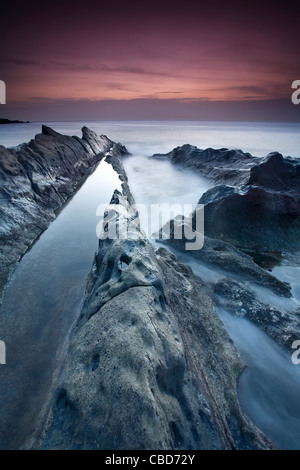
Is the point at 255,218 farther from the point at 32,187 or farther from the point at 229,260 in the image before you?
→ the point at 32,187

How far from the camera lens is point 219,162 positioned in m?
18.4

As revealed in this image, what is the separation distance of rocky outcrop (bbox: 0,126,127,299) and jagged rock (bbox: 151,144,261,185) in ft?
28.0

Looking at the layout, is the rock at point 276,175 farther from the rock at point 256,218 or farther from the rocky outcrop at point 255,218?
the rock at point 256,218

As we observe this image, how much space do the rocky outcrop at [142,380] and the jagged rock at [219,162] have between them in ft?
32.6

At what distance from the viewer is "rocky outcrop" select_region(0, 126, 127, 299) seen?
7.39m

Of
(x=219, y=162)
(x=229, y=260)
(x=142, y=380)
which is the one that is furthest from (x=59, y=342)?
(x=219, y=162)

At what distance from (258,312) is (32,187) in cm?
954

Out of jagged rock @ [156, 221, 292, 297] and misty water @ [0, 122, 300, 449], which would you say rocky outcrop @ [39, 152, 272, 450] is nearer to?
misty water @ [0, 122, 300, 449]

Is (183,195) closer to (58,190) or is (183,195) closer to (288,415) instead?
(58,190)

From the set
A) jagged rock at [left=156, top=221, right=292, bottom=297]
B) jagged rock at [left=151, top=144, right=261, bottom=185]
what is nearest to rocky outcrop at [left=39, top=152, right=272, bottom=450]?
jagged rock at [left=156, top=221, right=292, bottom=297]

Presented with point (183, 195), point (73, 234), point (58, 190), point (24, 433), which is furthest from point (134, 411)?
point (183, 195)

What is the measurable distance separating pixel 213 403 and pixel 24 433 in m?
2.34

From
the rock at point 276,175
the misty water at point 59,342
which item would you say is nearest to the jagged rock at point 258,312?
the misty water at point 59,342

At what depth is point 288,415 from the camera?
3.68 metres
